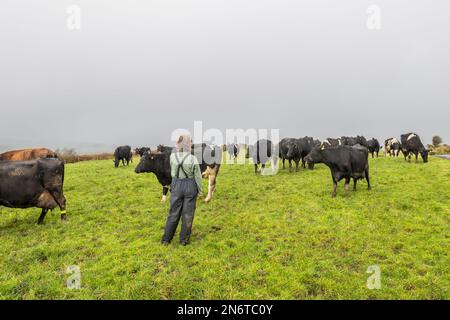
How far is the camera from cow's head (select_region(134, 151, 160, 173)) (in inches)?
484

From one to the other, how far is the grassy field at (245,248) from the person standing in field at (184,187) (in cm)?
64

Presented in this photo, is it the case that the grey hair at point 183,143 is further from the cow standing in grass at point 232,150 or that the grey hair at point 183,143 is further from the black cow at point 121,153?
the cow standing in grass at point 232,150

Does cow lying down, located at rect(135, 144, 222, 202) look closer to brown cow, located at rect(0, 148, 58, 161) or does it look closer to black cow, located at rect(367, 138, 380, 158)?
brown cow, located at rect(0, 148, 58, 161)

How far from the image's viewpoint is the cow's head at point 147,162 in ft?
40.4

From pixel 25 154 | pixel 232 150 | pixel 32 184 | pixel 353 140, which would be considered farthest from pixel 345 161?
pixel 232 150

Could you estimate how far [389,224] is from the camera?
9570 millimetres

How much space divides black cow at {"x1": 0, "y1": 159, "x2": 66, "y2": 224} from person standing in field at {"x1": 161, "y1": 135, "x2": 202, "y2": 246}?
504 cm

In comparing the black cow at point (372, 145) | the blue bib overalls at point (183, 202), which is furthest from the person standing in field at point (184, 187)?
the black cow at point (372, 145)

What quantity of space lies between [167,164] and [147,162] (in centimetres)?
87

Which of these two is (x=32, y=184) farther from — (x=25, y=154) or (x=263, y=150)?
(x=263, y=150)

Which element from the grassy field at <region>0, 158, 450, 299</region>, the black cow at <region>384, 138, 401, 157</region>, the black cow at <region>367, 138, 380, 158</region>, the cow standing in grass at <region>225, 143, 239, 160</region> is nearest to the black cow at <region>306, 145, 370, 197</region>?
the grassy field at <region>0, 158, 450, 299</region>
